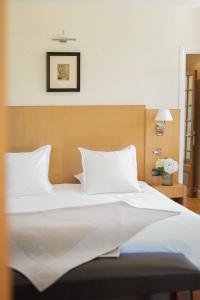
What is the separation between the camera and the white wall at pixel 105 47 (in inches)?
167

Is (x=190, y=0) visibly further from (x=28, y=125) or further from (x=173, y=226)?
(x=173, y=226)

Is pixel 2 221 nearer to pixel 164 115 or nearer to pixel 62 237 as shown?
pixel 62 237

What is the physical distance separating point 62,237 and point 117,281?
442 millimetres

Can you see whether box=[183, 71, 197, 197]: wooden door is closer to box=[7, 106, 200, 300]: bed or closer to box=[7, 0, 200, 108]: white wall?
box=[7, 0, 200, 108]: white wall

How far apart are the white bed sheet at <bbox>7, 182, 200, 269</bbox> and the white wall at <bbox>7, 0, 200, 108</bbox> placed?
127 centimetres

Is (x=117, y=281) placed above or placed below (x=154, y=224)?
below

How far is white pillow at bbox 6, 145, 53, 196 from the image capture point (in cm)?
363

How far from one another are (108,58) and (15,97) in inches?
43.8

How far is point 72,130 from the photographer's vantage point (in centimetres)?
436

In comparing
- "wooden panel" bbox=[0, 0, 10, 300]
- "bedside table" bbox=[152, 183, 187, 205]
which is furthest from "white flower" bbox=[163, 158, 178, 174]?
"wooden panel" bbox=[0, 0, 10, 300]

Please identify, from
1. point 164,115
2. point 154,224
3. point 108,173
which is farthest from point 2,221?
point 164,115

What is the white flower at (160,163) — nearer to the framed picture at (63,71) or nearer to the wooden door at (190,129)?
the framed picture at (63,71)

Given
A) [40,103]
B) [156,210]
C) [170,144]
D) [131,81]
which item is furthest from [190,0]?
[156,210]

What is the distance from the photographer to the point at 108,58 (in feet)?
14.4
